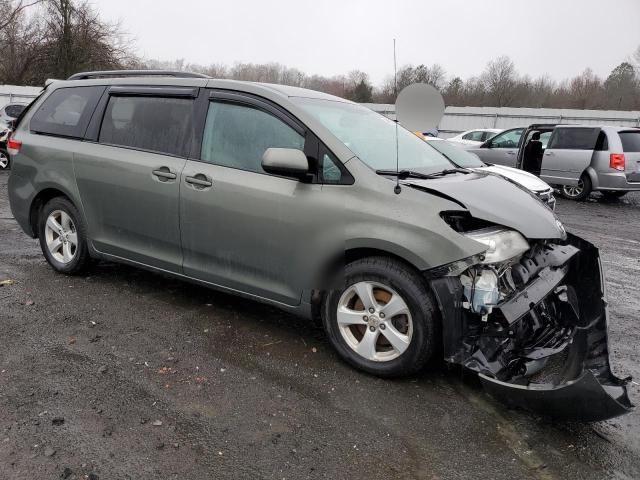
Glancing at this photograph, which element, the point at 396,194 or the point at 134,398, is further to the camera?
the point at 396,194

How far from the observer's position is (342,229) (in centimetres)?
320

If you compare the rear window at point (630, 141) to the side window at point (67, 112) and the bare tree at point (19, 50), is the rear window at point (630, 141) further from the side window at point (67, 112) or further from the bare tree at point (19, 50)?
the bare tree at point (19, 50)

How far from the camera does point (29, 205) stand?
16.1 ft

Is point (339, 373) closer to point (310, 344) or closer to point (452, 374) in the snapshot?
point (310, 344)

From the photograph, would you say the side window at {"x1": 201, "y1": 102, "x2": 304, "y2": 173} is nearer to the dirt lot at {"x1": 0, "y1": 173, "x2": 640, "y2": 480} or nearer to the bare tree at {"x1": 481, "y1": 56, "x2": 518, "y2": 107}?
the dirt lot at {"x1": 0, "y1": 173, "x2": 640, "y2": 480}

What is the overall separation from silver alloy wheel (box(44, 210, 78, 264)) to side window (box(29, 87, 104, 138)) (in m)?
0.77

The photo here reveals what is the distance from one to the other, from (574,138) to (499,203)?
10660mm

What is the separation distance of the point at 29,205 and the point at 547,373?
183 inches

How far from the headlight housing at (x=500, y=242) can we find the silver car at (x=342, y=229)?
1 centimetres

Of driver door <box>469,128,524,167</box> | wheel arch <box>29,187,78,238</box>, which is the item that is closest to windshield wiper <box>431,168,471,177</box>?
wheel arch <box>29,187,78,238</box>

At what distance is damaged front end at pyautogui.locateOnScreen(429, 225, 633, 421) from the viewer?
99.6 inches

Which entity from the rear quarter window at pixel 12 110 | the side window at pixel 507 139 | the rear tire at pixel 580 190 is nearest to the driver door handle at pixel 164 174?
the rear tire at pixel 580 190

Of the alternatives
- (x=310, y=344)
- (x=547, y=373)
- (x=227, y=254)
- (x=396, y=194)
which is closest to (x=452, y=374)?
(x=547, y=373)

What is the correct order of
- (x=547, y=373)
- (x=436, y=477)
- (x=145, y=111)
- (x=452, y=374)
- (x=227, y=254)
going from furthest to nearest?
(x=145, y=111) → (x=227, y=254) → (x=452, y=374) → (x=547, y=373) → (x=436, y=477)
